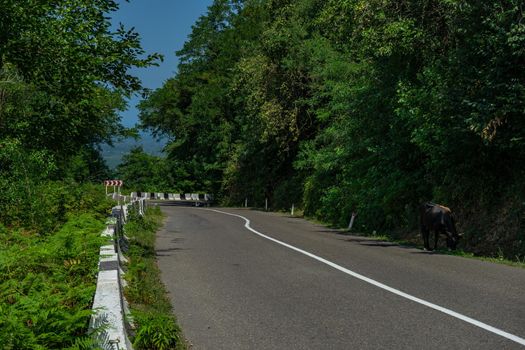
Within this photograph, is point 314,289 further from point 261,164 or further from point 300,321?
point 261,164

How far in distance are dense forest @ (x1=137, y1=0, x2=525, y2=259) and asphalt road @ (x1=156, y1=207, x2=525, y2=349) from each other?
3855 mm

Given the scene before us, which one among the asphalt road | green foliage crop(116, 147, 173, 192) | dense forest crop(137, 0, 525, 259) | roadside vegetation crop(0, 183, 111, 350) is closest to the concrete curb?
roadside vegetation crop(0, 183, 111, 350)

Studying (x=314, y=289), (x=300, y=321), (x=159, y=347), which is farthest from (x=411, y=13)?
(x=159, y=347)

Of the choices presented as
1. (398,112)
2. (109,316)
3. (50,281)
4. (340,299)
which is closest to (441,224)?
(398,112)

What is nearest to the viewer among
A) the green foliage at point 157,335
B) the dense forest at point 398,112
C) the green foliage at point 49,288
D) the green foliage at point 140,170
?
the green foliage at point 49,288

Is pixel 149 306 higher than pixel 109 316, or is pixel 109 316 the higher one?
pixel 109 316

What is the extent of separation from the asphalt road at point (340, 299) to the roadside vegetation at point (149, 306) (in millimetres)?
223

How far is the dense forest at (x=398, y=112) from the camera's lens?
14406 millimetres

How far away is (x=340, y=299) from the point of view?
789 cm

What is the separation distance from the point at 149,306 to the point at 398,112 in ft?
42.9

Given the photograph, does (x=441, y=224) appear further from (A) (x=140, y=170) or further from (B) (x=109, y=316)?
(A) (x=140, y=170)

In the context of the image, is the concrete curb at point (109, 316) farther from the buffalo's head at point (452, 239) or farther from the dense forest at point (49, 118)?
the buffalo's head at point (452, 239)

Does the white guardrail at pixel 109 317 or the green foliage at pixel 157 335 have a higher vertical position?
the white guardrail at pixel 109 317

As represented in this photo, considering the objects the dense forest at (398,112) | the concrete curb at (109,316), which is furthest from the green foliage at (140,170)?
the concrete curb at (109,316)
